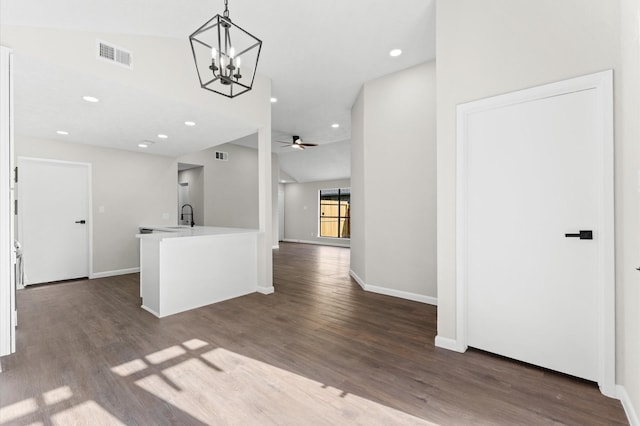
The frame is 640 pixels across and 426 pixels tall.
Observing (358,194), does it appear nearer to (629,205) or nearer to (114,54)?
(629,205)

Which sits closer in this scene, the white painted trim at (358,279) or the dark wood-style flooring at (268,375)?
the dark wood-style flooring at (268,375)

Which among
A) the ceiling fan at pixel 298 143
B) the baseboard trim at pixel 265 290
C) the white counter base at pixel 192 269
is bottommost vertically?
the baseboard trim at pixel 265 290

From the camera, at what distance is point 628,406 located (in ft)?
5.74

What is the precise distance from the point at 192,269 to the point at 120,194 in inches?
136

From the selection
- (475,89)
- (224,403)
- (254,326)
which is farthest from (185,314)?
(475,89)

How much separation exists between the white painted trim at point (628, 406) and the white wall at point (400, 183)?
2.04 meters

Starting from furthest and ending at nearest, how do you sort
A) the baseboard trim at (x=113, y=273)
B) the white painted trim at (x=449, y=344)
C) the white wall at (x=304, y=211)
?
the white wall at (x=304, y=211) → the baseboard trim at (x=113, y=273) → the white painted trim at (x=449, y=344)

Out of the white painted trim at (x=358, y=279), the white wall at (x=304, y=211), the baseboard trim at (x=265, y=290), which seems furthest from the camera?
the white wall at (x=304, y=211)

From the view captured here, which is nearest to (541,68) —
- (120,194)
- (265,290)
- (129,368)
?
(129,368)

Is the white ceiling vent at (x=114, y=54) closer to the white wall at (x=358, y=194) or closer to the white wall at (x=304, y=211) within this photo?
the white wall at (x=358, y=194)

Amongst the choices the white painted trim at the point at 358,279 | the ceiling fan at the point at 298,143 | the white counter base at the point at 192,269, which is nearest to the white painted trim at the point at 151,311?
the white counter base at the point at 192,269

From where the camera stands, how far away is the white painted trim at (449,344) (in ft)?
8.35

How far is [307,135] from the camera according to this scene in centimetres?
779

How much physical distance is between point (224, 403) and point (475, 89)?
10.0 feet
